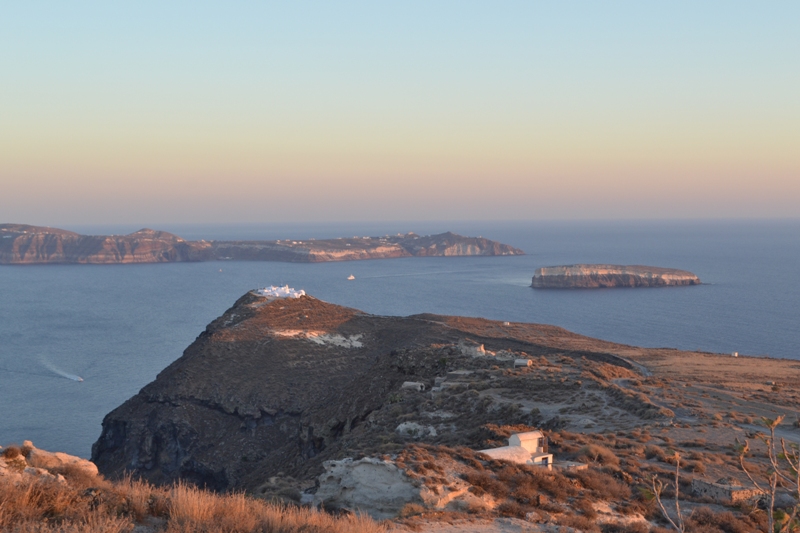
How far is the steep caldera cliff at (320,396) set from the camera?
22.6m

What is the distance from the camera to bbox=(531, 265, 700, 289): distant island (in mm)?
135125

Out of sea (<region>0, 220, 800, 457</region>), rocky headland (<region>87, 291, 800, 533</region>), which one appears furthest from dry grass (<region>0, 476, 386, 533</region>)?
sea (<region>0, 220, 800, 457</region>)

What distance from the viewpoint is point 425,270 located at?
585 feet

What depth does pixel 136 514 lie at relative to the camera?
26.3 feet

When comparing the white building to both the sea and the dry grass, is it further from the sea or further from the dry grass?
the sea

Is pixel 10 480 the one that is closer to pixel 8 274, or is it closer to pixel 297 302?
pixel 297 302

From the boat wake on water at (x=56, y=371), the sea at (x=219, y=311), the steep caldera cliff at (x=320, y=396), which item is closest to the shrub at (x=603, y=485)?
the steep caldera cliff at (x=320, y=396)

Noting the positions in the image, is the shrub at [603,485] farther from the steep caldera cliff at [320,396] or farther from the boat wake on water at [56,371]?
the boat wake on water at [56,371]

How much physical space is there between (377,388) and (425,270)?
148 metres

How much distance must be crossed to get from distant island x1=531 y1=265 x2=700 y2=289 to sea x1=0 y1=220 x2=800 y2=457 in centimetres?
483

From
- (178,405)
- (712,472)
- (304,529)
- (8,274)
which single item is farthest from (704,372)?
(8,274)

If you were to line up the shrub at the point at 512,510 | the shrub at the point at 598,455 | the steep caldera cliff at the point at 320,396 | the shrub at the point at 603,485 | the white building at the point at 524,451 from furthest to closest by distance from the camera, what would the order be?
the steep caldera cliff at the point at 320,396 < the shrub at the point at 598,455 < the white building at the point at 524,451 < the shrub at the point at 603,485 < the shrub at the point at 512,510

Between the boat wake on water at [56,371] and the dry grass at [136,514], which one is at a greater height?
the dry grass at [136,514]

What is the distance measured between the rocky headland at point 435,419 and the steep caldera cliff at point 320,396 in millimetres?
123
